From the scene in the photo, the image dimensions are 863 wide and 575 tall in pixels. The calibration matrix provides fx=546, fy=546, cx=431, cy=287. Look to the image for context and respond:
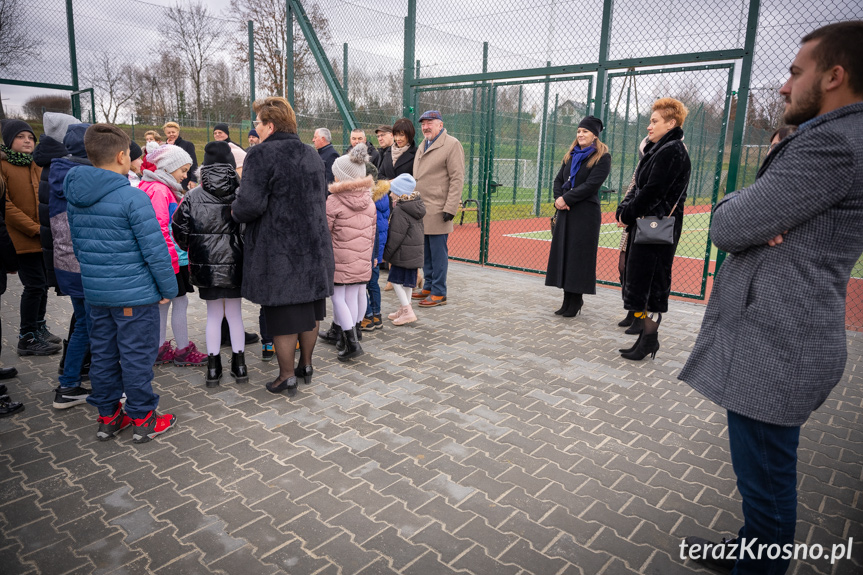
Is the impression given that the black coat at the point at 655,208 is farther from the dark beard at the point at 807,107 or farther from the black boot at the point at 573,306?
the dark beard at the point at 807,107

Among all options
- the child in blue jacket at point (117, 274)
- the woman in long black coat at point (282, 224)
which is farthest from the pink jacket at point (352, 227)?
the child in blue jacket at point (117, 274)

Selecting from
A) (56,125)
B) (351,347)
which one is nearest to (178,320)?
(351,347)

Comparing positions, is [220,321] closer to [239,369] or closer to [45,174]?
[239,369]

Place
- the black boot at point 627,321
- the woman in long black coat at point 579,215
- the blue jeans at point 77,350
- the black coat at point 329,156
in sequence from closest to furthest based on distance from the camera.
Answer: the blue jeans at point 77,350 < the woman in long black coat at point 579,215 < the black boot at point 627,321 < the black coat at point 329,156

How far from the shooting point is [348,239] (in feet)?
15.4

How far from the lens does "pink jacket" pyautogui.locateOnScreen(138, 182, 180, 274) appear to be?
3885 millimetres

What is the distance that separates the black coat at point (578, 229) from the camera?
232 inches

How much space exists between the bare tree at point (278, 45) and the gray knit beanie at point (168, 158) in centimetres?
686

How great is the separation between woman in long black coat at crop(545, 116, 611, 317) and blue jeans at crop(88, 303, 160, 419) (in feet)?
14.0

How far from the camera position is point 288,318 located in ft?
12.9

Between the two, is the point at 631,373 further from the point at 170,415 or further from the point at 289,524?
the point at 170,415

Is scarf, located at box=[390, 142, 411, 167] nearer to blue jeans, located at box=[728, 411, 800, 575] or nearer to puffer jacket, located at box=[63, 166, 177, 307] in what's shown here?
puffer jacket, located at box=[63, 166, 177, 307]

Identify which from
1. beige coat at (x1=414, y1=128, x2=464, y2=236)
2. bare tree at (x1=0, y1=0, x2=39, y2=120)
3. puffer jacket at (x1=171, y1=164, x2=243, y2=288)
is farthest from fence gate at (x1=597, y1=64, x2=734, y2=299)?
bare tree at (x1=0, y1=0, x2=39, y2=120)

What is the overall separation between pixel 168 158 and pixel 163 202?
314 millimetres
